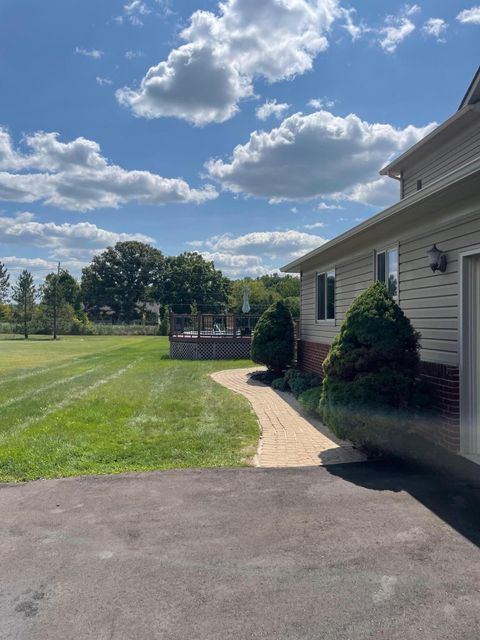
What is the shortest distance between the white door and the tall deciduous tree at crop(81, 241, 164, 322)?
6488 centimetres

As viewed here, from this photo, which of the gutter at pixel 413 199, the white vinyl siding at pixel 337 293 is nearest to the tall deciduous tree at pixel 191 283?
the white vinyl siding at pixel 337 293

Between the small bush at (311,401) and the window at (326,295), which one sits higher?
the window at (326,295)

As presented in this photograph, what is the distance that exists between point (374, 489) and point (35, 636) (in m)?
2.98

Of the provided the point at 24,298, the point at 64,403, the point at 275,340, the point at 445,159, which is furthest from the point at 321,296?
the point at 24,298

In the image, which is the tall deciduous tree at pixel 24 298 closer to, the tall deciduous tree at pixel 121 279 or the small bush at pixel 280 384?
the tall deciduous tree at pixel 121 279

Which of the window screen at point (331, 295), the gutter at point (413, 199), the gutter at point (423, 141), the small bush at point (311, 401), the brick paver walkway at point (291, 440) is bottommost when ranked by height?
the brick paver walkway at point (291, 440)

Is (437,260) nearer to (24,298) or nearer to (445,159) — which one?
(445,159)

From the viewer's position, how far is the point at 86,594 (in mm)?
2557

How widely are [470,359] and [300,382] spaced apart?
5.01 metres

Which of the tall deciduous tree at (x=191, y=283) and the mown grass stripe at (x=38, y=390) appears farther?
the tall deciduous tree at (x=191, y=283)

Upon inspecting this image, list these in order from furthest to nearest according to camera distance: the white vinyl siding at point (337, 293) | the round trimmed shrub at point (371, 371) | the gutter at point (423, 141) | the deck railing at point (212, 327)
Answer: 1. the deck railing at point (212, 327)
2. the white vinyl siding at point (337, 293)
3. the gutter at point (423, 141)
4. the round trimmed shrub at point (371, 371)

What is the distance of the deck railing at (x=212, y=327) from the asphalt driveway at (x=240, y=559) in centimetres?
1291

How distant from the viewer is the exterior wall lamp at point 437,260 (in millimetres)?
5648

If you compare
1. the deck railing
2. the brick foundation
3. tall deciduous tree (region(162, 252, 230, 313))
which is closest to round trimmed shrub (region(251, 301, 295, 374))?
the deck railing
